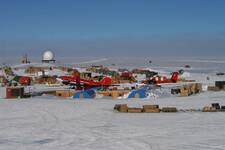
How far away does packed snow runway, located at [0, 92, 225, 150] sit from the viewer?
11586 mm

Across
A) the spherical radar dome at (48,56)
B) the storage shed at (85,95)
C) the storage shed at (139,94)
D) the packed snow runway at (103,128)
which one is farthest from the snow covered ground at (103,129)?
the spherical radar dome at (48,56)

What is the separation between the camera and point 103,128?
568 inches

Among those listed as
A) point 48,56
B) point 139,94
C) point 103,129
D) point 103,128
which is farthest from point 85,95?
point 48,56

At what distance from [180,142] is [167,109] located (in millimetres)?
6818

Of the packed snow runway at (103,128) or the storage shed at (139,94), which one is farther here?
the storage shed at (139,94)

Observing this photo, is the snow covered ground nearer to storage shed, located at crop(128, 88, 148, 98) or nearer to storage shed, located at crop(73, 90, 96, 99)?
storage shed, located at crop(128, 88, 148, 98)

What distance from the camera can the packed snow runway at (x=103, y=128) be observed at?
38.0ft

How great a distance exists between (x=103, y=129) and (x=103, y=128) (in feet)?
0.72

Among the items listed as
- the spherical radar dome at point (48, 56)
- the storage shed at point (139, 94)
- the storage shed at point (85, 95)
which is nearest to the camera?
Answer: the storage shed at point (139, 94)

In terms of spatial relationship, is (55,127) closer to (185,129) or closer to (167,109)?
(185,129)

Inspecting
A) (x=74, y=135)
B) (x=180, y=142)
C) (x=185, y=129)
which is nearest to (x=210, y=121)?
(x=185, y=129)

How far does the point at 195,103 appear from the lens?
Result: 21.5m

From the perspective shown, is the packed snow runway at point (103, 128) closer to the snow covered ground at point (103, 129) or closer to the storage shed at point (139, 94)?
the snow covered ground at point (103, 129)

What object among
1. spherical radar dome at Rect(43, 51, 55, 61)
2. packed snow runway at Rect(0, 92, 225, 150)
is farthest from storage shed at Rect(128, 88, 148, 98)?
spherical radar dome at Rect(43, 51, 55, 61)
